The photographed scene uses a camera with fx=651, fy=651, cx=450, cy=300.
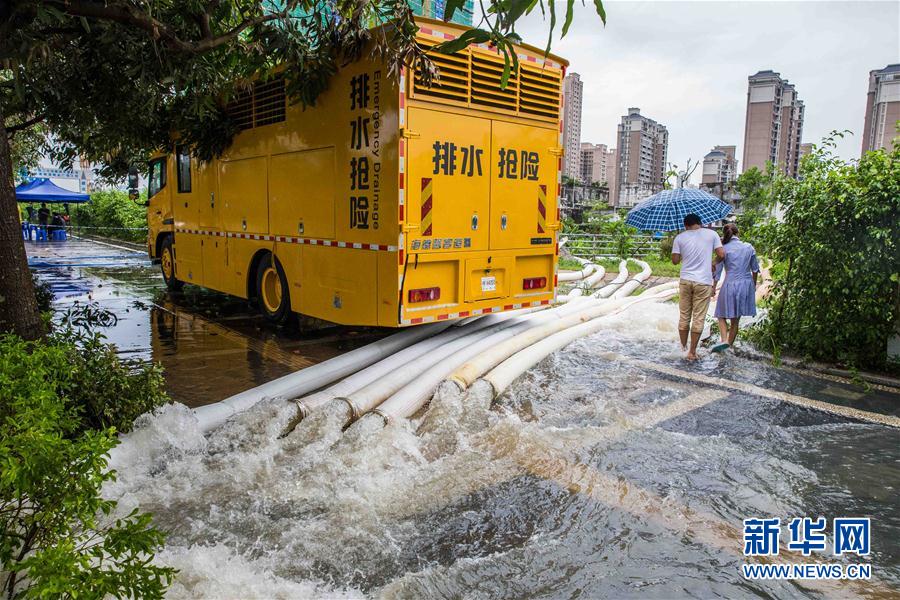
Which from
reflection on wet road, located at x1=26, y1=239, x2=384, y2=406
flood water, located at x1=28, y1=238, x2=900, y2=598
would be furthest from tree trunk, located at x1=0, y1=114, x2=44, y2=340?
reflection on wet road, located at x1=26, y1=239, x2=384, y2=406

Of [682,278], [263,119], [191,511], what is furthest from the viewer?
[263,119]

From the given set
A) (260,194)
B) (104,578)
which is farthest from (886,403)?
(260,194)

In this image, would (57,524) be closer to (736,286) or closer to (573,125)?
(736,286)

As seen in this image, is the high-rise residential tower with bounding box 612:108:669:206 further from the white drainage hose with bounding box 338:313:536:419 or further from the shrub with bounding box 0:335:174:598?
the shrub with bounding box 0:335:174:598

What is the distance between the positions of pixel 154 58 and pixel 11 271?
312 centimetres

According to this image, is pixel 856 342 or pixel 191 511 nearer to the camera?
pixel 191 511

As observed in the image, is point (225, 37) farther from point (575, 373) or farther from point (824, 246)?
point (824, 246)

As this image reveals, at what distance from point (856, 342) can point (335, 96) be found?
21.7 feet

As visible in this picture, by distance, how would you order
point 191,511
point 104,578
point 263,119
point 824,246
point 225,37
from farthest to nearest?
1. point 263,119
2. point 824,246
3. point 225,37
4. point 191,511
5. point 104,578

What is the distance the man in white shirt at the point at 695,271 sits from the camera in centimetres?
800

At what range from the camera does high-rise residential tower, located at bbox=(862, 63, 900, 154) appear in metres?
48.8

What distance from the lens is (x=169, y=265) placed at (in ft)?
41.9

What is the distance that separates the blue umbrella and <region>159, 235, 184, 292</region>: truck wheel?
28.1ft

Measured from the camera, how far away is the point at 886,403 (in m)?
6.43
